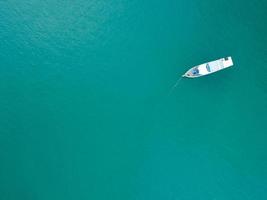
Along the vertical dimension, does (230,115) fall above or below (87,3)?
below

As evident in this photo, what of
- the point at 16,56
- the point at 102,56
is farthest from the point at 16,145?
the point at 102,56

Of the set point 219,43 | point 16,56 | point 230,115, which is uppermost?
point 16,56

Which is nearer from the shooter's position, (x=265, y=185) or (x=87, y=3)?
(x=265, y=185)

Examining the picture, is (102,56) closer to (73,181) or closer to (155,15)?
(155,15)

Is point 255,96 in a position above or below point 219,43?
below

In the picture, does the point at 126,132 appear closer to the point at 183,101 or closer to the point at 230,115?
the point at 183,101

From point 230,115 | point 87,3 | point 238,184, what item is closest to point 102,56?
point 87,3
